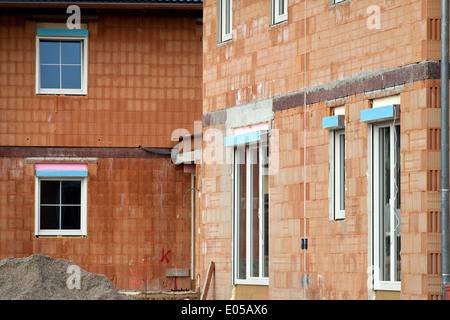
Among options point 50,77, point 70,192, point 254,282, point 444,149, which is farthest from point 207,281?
point 50,77

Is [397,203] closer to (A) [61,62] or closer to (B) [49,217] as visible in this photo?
(B) [49,217]

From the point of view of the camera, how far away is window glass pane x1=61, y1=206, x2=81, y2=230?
22.4m

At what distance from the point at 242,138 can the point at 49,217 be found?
7301mm

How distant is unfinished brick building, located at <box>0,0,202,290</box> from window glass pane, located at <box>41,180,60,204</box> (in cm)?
2

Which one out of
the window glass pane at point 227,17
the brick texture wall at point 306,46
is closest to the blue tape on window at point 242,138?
the brick texture wall at point 306,46

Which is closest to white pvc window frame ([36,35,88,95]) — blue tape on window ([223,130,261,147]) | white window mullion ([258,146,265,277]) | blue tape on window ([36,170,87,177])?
blue tape on window ([36,170,87,177])

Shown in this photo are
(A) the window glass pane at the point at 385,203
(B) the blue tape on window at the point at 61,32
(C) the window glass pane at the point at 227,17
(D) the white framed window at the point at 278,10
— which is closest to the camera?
(A) the window glass pane at the point at 385,203

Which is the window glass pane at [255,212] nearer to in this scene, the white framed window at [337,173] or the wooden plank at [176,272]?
the white framed window at [337,173]

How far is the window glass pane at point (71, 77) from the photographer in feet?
73.8

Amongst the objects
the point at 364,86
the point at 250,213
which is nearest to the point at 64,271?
the point at 250,213

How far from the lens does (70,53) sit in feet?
73.8

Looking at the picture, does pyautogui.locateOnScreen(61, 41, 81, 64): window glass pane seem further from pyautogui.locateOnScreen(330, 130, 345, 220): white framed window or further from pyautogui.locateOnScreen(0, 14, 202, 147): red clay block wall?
pyautogui.locateOnScreen(330, 130, 345, 220): white framed window

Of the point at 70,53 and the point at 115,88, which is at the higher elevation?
the point at 70,53

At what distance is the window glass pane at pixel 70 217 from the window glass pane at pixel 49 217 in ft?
0.41
